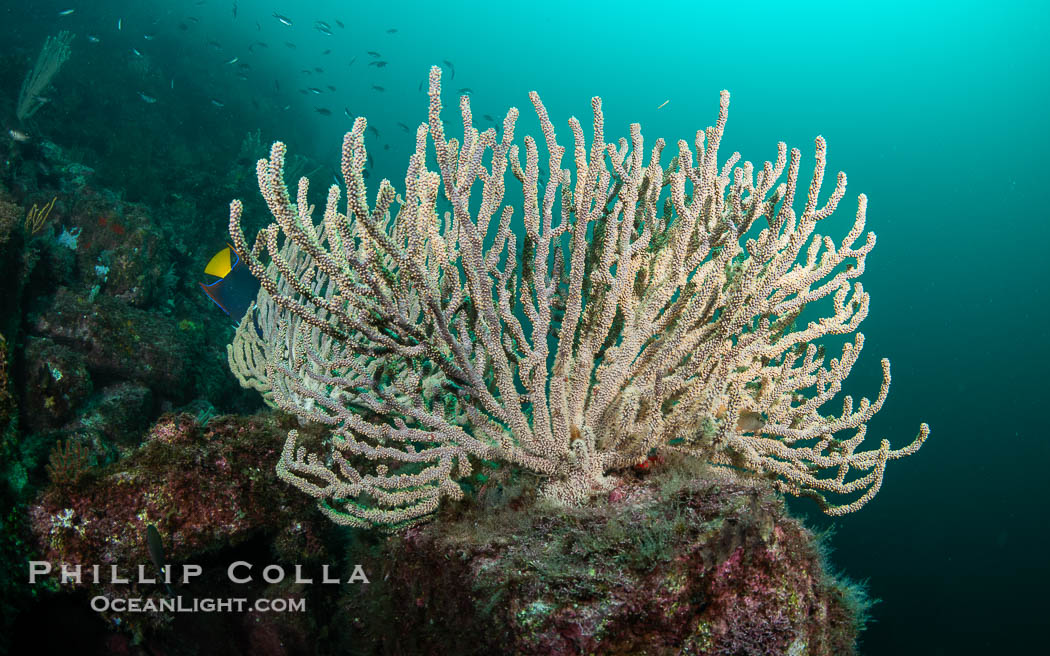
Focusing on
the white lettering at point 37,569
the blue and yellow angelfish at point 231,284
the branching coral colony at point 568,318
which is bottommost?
the white lettering at point 37,569

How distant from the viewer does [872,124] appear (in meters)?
75.5

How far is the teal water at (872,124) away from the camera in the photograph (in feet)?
61.0

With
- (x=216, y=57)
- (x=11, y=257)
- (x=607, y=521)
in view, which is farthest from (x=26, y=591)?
(x=216, y=57)

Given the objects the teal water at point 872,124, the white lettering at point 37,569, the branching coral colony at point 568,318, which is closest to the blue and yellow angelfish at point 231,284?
the white lettering at point 37,569

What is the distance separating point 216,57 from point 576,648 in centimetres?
3536

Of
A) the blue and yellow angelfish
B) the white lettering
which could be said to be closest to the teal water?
the blue and yellow angelfish

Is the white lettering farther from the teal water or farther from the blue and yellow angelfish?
Result: the teal water

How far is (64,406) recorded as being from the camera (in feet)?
18.7

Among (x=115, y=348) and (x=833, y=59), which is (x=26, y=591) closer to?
(x=115, y=348)

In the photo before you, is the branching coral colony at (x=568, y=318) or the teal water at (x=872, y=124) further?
the teal water at (x=872, y=124)

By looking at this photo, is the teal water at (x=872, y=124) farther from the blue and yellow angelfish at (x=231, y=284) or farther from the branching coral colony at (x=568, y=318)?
the branching coral colony at (x=568, y=318)

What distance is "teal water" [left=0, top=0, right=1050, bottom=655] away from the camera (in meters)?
18.6

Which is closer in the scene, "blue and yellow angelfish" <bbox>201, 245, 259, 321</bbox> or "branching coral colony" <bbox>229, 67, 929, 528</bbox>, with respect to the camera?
"branching coral colony" <bbox>229, 67, 929, 528</bbox>

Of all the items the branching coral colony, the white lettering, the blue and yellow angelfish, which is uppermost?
the blue and yellow angelfish
